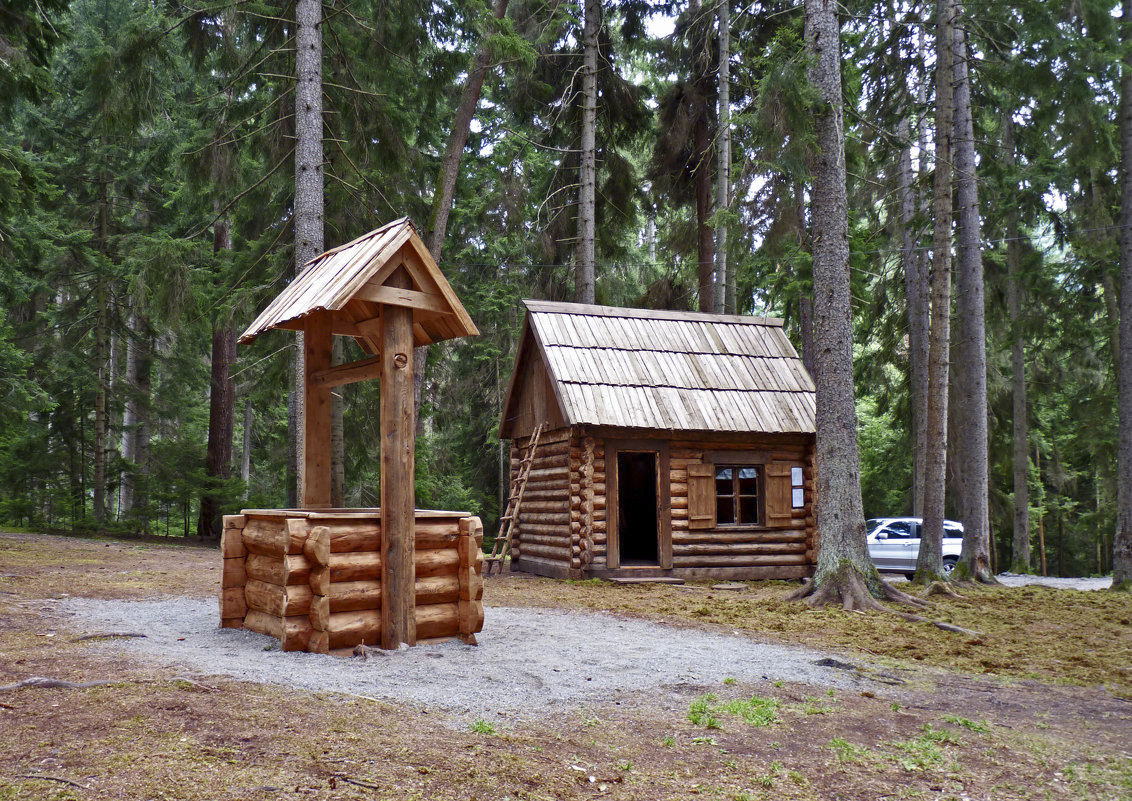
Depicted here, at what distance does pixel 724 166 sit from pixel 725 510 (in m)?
9.74

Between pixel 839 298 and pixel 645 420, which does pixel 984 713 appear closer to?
pixel 839 298

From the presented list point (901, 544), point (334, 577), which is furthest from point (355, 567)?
point (901, 544)

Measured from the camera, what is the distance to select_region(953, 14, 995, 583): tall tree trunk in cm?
1638

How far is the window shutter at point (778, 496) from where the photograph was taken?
704 inches

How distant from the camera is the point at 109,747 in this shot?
4559 mm

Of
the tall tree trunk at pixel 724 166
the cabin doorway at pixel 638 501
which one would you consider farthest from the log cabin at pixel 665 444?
the tall tree trunk at pixel 724 166

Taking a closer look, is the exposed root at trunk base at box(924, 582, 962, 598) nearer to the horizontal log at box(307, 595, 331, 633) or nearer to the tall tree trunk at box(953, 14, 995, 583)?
the tall tree trunk at box(953, 14, 995, 583)

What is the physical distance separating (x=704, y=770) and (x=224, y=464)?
70.4 ft

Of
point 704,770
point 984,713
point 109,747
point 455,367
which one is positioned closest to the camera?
point 109,747

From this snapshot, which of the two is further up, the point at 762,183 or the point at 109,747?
the point at 762,183

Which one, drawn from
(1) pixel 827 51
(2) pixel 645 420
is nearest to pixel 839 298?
(1) pixel 827 51

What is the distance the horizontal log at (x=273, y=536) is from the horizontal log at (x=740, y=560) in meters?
9.86

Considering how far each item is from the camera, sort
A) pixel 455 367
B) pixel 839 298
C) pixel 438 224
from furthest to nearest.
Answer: pixel 455 367 < pixel 438 224 < pixel 839 298

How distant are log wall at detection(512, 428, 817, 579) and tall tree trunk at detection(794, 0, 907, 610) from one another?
4.55m
